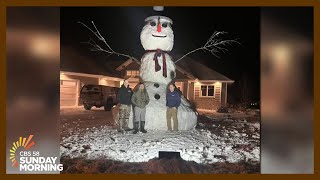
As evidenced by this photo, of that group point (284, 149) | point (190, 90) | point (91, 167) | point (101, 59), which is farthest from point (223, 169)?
point (101, 59)

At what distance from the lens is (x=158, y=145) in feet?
20.1

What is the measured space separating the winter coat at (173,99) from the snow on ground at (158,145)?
21.4 inches

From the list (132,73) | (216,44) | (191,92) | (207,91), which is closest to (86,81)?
(132,73)

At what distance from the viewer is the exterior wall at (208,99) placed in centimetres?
635

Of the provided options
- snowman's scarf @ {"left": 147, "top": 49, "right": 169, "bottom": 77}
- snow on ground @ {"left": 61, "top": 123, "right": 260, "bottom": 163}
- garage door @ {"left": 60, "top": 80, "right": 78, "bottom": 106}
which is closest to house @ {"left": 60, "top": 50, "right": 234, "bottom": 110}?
garage door @ {"left": 60, "top": 80, "right": 78, "bottom": 106}

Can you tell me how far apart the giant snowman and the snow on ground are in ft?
0.75

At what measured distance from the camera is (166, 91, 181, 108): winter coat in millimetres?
6242

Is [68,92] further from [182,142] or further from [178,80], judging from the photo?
[182,142]

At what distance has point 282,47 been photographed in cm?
618

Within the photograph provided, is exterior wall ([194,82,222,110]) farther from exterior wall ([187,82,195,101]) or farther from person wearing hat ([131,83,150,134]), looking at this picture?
person wearing hat ([131,83,150,134])

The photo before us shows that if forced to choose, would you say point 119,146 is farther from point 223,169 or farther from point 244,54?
point 244,54

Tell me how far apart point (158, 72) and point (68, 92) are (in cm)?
182

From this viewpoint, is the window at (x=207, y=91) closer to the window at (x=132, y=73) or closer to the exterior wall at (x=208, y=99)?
the exterior wall at (x=208, y=99)

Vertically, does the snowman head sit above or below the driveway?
above
